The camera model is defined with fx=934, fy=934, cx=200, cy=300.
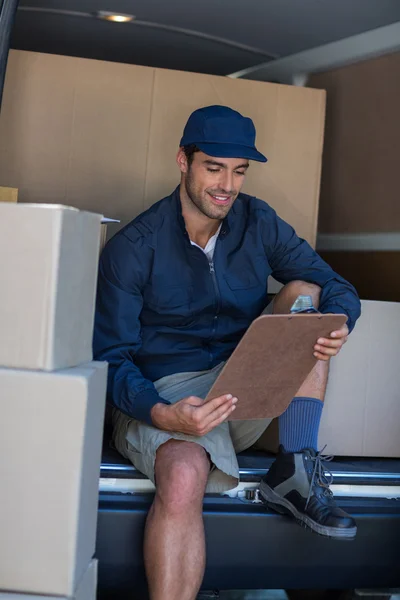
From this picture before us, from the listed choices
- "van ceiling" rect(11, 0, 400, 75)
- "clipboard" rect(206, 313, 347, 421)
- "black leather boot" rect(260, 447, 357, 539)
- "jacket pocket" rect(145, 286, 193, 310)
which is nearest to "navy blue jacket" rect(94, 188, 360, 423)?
"jacket pocket" rect(145, 286, 193, 310)

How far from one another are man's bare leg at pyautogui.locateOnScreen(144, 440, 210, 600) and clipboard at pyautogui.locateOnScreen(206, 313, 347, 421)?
0.54ft

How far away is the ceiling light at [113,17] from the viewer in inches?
108

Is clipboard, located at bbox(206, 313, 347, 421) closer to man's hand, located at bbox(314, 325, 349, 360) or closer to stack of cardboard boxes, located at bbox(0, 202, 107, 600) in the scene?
man's hand, located at bbox(314, 325, 349, 360)

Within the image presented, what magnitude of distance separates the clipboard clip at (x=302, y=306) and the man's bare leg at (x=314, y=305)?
0.53 feet

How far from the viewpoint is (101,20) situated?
9.23ft

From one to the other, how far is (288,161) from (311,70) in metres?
0.38

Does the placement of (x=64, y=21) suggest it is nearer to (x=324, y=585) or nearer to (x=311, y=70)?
(x=311, y=70)

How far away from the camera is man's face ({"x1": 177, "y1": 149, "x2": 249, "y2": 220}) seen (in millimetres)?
2320

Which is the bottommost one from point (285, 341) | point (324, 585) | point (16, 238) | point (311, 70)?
point (324, 585)

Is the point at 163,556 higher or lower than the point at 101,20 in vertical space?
lower

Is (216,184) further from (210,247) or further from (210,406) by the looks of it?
(210,406)

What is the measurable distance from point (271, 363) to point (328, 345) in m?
0.16

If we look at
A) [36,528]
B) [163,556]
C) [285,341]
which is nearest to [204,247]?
[285,341]

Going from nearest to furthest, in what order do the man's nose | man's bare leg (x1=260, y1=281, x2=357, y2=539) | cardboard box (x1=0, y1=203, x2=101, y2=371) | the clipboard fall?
cardboard box (x1=0, y1=203, x2=101, y2=371)
the clipboard
man's bare leg (x1=260, y1=281, x2=357, y2=539)
the man's nose
